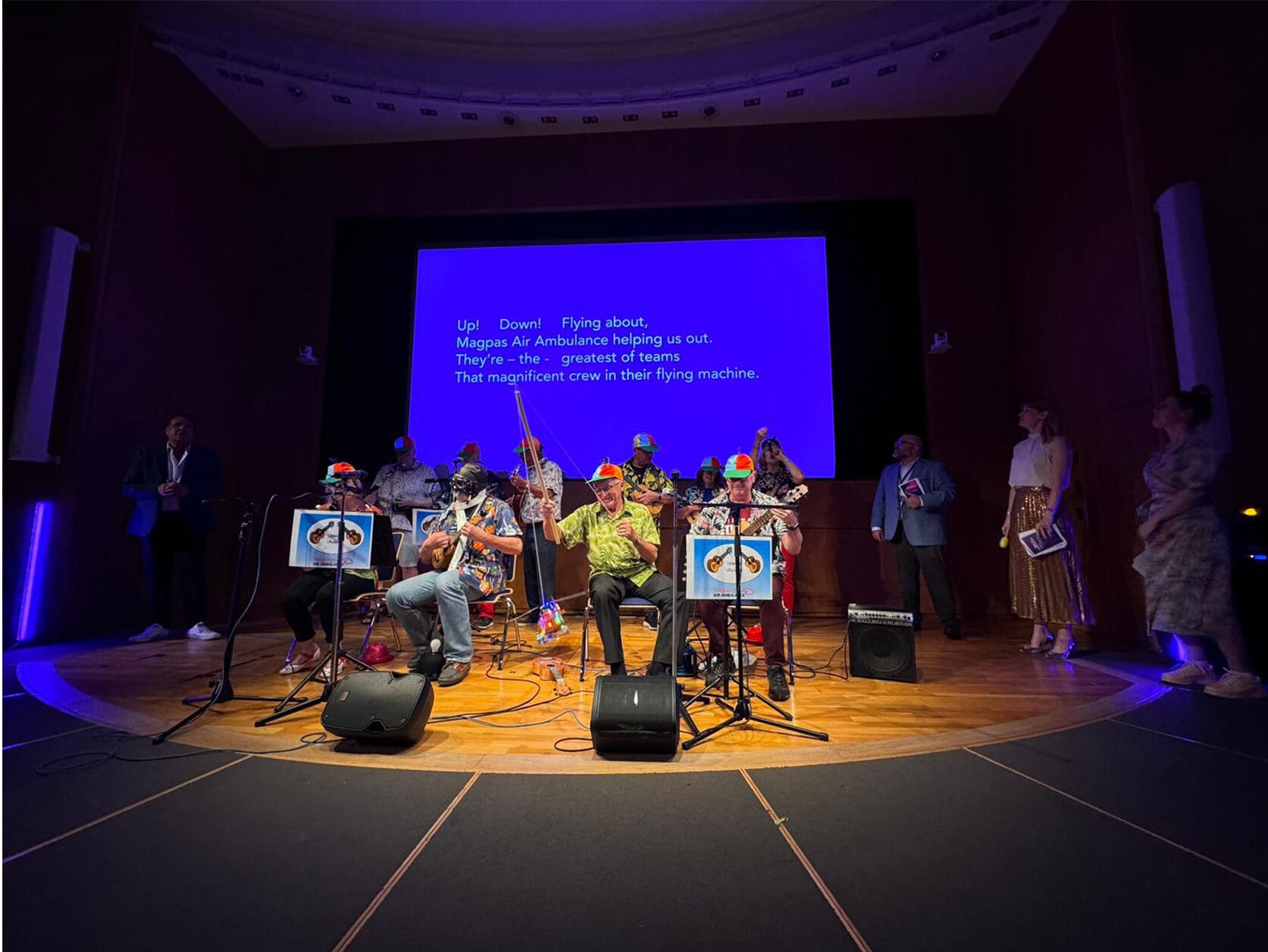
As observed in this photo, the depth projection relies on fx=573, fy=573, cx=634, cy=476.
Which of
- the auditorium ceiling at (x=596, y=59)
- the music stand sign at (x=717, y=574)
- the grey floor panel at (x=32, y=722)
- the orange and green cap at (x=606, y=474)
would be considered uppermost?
the auditorium ceiling at (x=596, y=59)

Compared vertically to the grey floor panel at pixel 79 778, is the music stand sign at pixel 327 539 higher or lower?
higher

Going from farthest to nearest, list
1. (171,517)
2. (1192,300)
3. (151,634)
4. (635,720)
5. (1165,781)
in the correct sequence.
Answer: (171,517)
(151,634)
(1192,300)
(635,720)
(1165,781)

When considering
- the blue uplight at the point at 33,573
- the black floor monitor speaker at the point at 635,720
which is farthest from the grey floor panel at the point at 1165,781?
the blue uplight at the point at 33,573

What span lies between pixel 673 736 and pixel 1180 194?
16.8ft

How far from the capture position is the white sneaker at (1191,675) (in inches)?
128

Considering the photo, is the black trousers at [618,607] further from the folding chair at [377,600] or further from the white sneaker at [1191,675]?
the white sneaker at [1191,675]

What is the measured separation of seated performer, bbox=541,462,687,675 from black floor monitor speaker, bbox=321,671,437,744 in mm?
1145

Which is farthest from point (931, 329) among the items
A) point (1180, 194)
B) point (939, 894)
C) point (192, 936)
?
point (192, 936)

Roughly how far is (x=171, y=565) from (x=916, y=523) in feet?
21.1

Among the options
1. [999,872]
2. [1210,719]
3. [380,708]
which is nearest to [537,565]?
[380,708]

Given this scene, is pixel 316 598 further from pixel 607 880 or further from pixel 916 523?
pixel 916 523

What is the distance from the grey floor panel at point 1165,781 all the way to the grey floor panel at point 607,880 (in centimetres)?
113

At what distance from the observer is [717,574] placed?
2.76 meters

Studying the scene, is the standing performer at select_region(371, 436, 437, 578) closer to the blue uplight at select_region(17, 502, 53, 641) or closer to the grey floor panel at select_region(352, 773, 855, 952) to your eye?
the blue uplight at select_region(17, 502, 53, 641)
